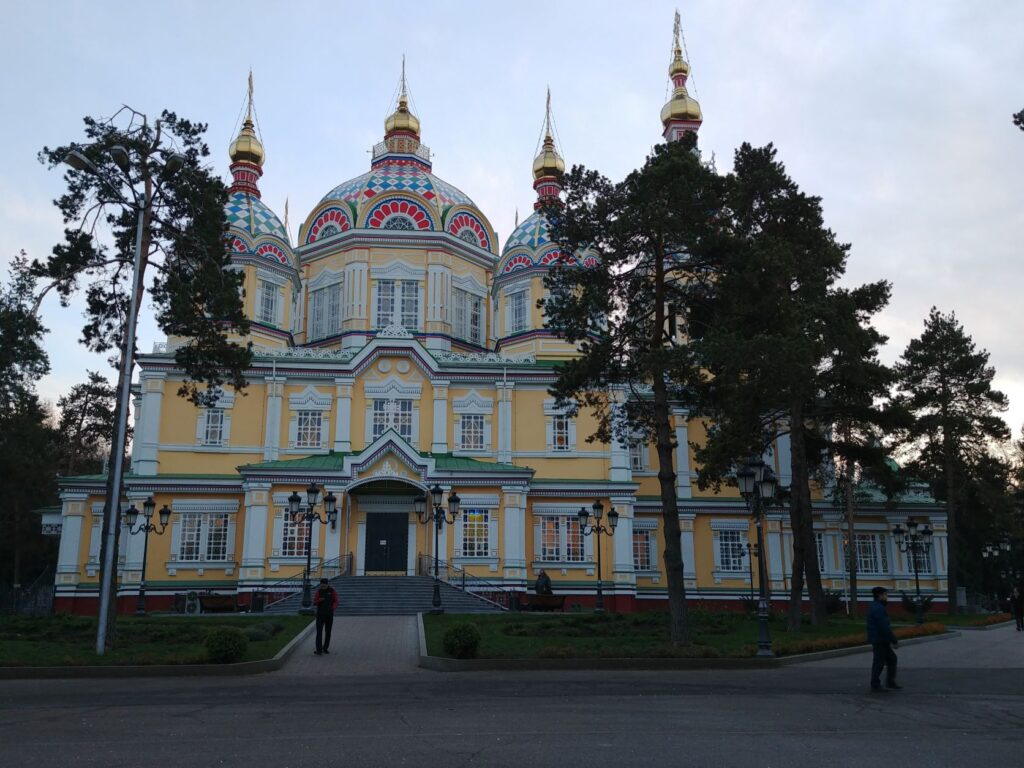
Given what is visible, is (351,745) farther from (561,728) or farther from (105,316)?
(105,316)

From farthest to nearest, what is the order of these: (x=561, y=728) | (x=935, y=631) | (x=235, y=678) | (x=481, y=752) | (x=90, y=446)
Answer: (x=90, y=446) < (x=935, y=631) < (x=235, y=678) < (x=561, y=728) < (x=481, y=752)

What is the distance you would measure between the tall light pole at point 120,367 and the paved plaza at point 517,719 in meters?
3.25

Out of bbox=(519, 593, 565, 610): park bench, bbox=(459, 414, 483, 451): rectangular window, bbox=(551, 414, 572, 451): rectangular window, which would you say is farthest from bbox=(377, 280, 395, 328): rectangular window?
bbox=(519, 593, 565, 610): park bench

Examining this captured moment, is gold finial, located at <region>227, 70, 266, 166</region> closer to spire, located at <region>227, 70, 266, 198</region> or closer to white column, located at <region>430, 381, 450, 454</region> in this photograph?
spire, located at <region>227, 70, 266, 198</region>

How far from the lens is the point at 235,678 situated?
1522cm

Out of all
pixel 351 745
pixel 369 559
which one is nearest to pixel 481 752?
pixel 351 745

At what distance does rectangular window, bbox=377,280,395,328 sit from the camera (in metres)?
40.5

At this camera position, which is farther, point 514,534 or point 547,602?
point 514,534

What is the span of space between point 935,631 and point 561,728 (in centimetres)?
2010

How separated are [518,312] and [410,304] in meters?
5.04

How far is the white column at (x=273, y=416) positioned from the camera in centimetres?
3678

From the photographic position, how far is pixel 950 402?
43.2m

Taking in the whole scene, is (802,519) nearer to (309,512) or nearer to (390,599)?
(390,599)

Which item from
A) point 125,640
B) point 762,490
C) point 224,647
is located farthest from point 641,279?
point 125,640
